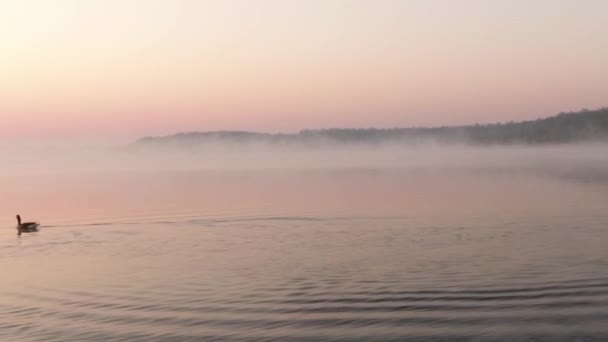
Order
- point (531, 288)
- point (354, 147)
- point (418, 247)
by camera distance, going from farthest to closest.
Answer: point (354, 147), point (418, 247), point (531, 288)

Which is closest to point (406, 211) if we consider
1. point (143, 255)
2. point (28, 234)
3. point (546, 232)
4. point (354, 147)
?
point (546, 232)

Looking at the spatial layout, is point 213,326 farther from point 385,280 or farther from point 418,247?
point 418,247

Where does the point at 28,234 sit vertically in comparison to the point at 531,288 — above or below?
above

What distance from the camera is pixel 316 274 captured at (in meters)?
14.7

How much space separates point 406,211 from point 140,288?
48.8 feet

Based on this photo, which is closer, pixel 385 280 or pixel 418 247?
pixel 385 280

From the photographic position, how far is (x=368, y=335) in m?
10.3

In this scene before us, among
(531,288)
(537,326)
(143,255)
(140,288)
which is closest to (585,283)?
(531,288)

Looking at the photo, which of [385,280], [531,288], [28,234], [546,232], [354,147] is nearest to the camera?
[531,288]

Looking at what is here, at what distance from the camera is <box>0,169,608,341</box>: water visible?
429 inches

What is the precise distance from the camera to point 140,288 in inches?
557

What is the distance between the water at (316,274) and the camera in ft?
35.8

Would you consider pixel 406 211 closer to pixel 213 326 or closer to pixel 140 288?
pixel 140 288

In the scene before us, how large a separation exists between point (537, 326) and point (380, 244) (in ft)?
27.3
